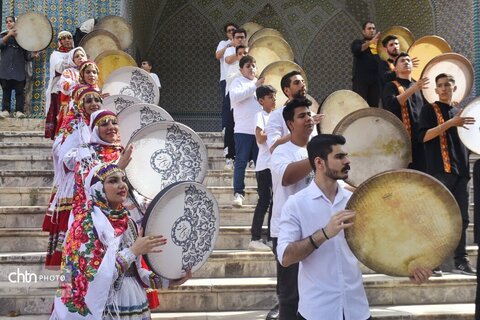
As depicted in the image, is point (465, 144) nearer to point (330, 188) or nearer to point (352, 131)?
point (352, 131)

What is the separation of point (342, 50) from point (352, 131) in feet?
39.2

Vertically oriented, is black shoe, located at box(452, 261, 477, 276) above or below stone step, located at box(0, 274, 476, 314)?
above

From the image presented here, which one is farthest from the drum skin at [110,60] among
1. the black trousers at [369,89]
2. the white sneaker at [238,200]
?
the black trousers at [369,89]

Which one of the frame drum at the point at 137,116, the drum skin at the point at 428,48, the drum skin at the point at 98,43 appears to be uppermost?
the drum skin at the point at 98,43

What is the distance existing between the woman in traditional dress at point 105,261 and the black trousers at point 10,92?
7.97 m

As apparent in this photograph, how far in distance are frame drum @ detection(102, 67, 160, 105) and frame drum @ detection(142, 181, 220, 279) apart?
13.8 ft

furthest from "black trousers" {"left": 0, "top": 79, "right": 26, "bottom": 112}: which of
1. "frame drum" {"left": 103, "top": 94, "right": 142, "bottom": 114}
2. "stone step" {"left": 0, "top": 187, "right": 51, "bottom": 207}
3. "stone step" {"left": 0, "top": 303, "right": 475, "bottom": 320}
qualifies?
"stone step" {"left": 0, "top": 303, "right": 475, "bottom": 320}

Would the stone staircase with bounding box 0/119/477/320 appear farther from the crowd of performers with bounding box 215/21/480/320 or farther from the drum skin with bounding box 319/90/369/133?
the drum skin with bounding box 319/90/369/133

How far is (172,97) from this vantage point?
51.0ft

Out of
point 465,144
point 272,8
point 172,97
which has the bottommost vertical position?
point 465,144

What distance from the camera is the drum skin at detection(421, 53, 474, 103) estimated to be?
21.5ft

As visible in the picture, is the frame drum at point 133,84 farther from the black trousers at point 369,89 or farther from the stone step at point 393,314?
the stone step at point 393,314

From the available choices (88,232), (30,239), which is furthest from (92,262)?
(30,239)

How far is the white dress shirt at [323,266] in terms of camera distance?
2881 millimetres
